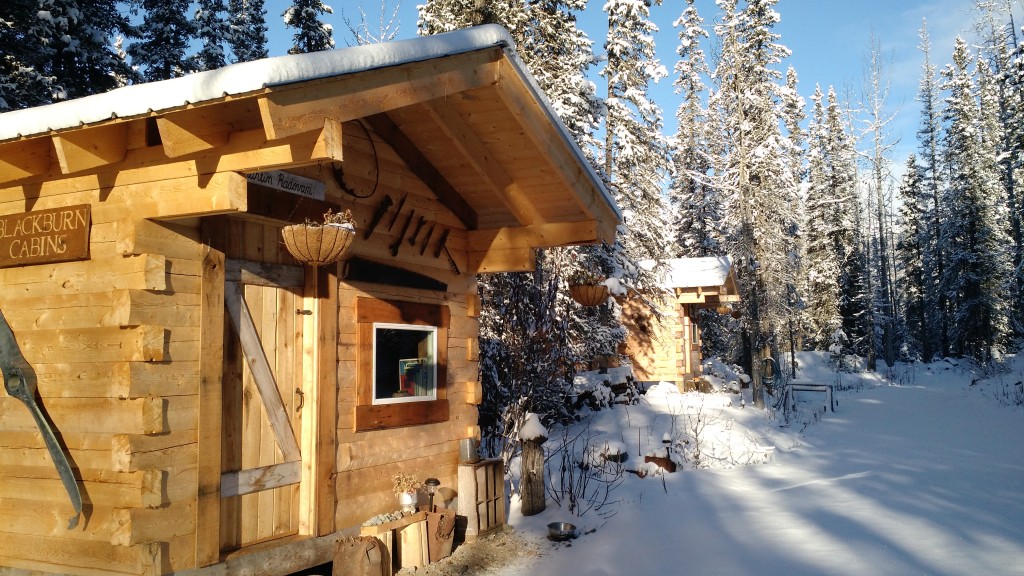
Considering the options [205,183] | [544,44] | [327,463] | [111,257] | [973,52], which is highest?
[973,52]

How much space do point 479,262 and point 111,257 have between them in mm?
4003

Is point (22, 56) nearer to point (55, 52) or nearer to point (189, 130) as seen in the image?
point (55, 52)

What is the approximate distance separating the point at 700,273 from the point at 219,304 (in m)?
19.6

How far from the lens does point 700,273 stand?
76.3 ft

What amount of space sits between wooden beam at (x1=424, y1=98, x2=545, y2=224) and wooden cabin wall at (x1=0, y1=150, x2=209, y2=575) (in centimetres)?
251

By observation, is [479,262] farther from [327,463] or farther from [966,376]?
[966,376]

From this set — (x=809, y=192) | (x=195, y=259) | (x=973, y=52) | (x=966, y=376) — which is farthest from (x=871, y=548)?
(x=973, y=52)

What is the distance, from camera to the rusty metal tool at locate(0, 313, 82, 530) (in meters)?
4.72

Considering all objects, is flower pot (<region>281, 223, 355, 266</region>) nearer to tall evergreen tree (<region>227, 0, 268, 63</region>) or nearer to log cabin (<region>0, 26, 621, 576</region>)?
log cabin (<region>0, 26, 621, 576</region>)

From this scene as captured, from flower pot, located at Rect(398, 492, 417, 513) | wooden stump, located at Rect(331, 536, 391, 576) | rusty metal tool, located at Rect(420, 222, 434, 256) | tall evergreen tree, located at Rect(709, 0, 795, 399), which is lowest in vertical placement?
wooden stump, located at Rect(331, 536, 391, 576)

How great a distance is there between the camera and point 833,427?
16516 mm

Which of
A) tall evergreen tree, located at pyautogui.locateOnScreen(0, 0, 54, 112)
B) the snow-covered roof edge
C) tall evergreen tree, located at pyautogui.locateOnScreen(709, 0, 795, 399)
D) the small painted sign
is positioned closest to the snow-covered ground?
the small painted sign

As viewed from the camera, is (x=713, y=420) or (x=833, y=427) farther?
(x=833, y=427)

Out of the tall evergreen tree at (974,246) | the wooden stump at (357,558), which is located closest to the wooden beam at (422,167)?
the wooden stump at (357,558)
